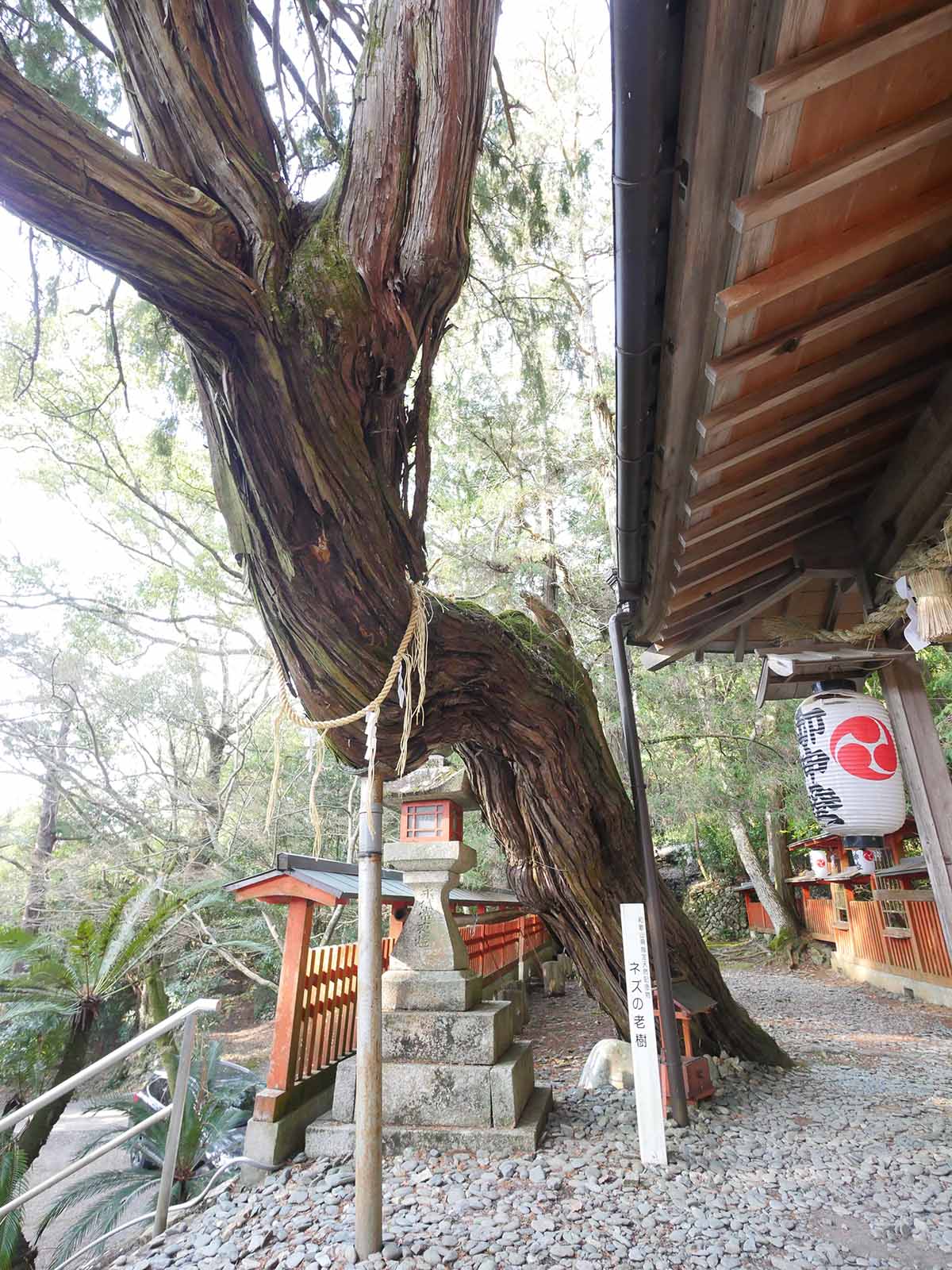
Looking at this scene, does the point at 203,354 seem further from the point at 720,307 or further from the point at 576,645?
the point at 576,645

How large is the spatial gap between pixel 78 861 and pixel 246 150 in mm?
10993

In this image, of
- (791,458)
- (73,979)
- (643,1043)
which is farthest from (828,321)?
(73,979)

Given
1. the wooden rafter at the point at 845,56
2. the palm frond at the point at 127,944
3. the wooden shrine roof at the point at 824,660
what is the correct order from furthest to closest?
the palm frond at the point at 127,944, the wooden shrine roof at the point at 824,660, the wooden rafter at the point at 845,56

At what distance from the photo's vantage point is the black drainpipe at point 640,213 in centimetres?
119

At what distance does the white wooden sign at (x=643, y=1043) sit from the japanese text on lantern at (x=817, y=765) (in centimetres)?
105

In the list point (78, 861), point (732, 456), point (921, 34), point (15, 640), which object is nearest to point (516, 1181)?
point (732, 456)

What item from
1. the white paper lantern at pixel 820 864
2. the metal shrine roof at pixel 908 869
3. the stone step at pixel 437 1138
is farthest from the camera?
the white paper lantern at pixel 820 864

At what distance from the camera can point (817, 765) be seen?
9.29 feet

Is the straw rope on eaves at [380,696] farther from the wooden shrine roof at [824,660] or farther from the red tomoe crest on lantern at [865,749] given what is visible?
the red tomoe crest on lantern at [865,749]

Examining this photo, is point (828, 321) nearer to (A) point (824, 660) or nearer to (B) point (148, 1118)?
(A) point (824, 660)

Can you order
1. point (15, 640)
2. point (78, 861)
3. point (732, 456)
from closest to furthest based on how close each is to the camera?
point (732, 456)
point (78, 861)
point (15, 640)

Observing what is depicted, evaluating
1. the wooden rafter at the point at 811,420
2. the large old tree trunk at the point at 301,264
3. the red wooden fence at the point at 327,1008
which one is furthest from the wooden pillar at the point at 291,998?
the wooden rafter at the point at 811,420

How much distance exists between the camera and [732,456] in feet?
7.61

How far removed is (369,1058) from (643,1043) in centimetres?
140
